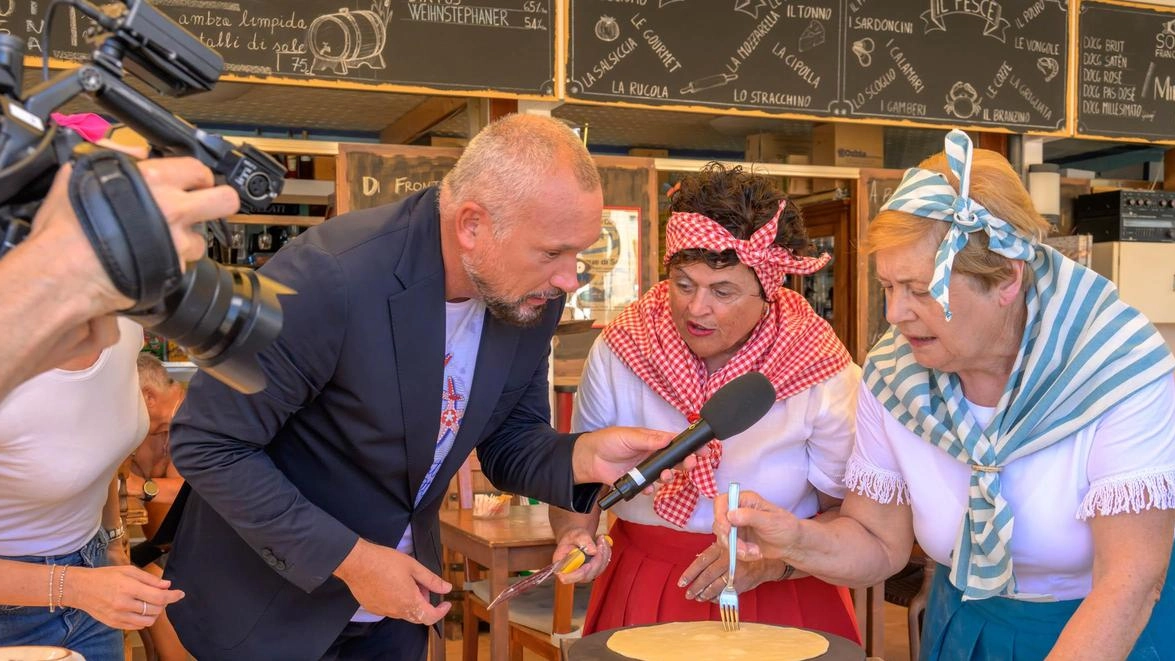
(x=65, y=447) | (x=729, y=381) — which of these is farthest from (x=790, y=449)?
(x=65, y=447)

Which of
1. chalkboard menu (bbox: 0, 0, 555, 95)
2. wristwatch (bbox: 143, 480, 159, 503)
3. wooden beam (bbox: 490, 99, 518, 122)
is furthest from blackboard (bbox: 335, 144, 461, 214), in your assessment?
wristwatch (bbox: 143, 480, 159, 503)

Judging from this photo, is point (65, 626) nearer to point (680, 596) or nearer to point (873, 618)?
point (680, 596)

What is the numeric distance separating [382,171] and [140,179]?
3.76 meters

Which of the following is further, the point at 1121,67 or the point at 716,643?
the point at 1121,67

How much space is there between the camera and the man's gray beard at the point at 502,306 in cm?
189

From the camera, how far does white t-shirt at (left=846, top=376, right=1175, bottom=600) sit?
5.60 ft

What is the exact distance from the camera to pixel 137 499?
11.1ft

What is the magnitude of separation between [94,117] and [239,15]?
2.52 meters

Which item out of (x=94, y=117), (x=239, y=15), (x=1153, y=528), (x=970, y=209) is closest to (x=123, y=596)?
(x=94, y=117)

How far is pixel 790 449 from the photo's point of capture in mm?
2307

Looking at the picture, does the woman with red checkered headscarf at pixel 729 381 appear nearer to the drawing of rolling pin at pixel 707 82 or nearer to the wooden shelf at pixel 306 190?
A: the drawing of rolling pin at pixel 707 82

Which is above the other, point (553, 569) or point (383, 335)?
point (383, 335)

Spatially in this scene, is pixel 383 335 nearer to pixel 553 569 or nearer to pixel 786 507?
pixel 553 569

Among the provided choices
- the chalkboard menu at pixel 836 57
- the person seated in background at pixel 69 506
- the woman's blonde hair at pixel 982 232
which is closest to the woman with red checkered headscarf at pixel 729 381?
the woman's blonde hair at pixel 982 232
